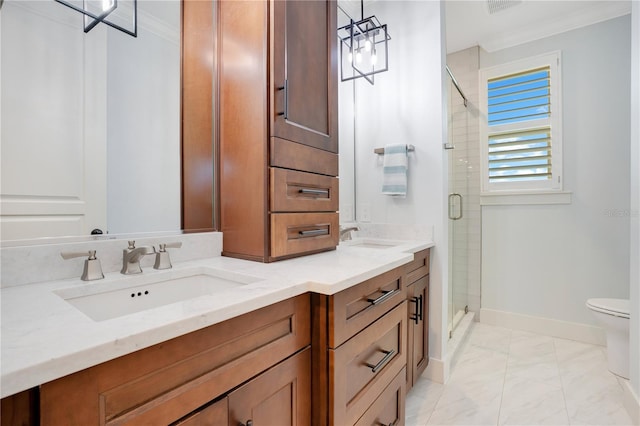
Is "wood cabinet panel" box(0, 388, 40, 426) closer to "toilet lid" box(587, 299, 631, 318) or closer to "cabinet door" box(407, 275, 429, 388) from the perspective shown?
"cabinet door" box(407, 275, 429, 388)

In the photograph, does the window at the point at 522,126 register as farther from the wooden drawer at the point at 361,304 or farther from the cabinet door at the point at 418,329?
the wooden drawer at the point at 361,304

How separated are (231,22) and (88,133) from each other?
2.48ft

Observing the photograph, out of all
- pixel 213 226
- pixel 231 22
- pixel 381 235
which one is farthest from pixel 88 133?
pixel 381 235

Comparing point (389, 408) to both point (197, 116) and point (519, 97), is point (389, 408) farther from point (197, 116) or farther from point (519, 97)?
point (519, 97)

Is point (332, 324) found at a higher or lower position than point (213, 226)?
lower

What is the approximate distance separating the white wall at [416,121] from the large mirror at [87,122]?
55.1 inches

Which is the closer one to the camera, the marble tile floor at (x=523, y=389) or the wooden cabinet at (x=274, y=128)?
the wooden cabinet at (x=274, y=128)

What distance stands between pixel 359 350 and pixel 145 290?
2.34ft

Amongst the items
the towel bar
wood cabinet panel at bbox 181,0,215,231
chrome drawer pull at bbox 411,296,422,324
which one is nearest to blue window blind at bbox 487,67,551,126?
the towel bar

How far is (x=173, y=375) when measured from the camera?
604mm

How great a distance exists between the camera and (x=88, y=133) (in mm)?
1045

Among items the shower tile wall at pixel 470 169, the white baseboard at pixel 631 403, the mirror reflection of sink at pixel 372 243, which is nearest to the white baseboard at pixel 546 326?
the shower tile wall at pixel 470 169

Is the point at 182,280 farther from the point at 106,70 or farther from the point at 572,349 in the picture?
the point at 572,349

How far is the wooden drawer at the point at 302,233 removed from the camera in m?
1.25
